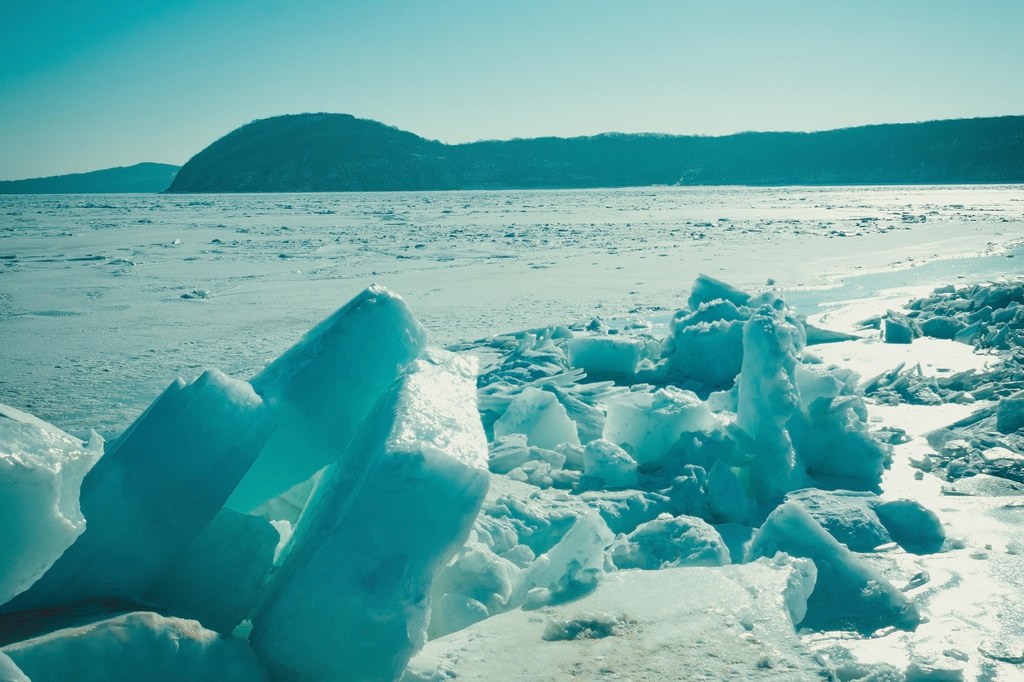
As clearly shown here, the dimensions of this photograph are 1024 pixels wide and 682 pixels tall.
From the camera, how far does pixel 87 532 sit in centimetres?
137

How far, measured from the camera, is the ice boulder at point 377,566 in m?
1.29

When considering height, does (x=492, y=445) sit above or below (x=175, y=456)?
below

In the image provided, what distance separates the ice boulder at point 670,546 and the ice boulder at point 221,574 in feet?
3.43

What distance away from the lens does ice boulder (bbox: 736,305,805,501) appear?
278 centimetres

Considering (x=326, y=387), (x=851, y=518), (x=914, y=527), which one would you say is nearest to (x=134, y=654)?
(x=326, y=387)

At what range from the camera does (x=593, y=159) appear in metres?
57.3

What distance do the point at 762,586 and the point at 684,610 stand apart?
239 millimetres

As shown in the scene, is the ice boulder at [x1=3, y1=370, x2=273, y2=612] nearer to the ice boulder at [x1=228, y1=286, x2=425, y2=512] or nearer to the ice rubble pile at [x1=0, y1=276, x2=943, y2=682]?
the ice rubble pile at [x1=0, y1=276, x2=943, y2=682]

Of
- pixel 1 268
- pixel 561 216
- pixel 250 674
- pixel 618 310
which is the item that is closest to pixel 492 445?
pixel 250 674

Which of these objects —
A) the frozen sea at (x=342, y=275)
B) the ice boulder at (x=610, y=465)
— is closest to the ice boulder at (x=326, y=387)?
the ice boulder at (x=610, y=465)

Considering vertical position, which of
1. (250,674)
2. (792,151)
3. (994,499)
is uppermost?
(792,151)

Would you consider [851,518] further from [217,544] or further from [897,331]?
[897,331]

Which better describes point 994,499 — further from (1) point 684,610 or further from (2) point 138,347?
(2) point 138,347

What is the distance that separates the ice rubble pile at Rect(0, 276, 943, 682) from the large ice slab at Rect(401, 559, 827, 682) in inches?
0.9
